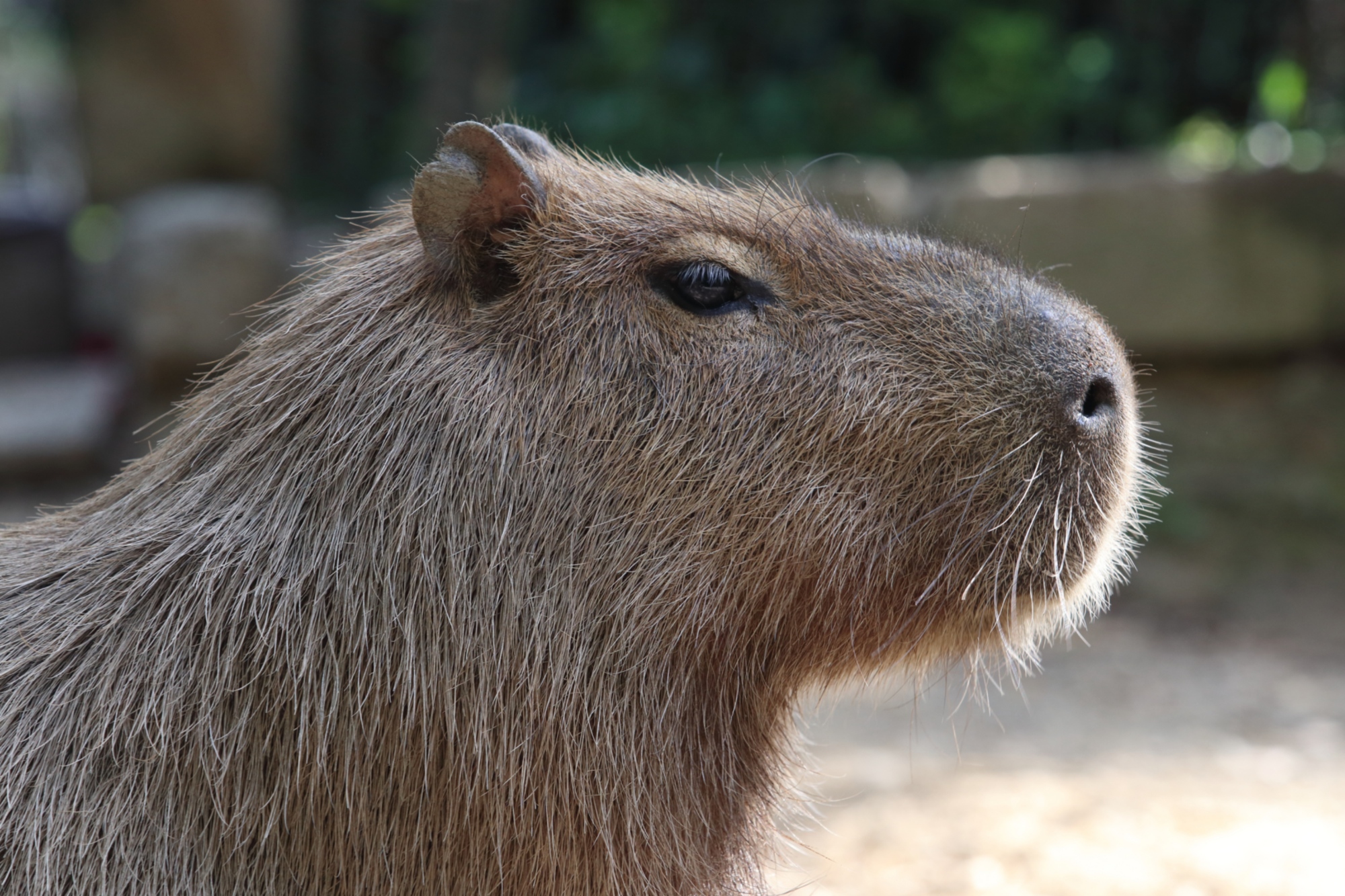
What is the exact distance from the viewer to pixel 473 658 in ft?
6.02

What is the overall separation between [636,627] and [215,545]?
0.65 meters

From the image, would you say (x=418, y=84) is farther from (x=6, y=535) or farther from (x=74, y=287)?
(x=6, y=535)

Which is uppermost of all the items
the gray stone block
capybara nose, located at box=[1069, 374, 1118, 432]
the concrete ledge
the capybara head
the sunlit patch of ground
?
the concrete ledge

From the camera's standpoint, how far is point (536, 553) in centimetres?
185

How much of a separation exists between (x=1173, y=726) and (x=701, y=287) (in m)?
3.62

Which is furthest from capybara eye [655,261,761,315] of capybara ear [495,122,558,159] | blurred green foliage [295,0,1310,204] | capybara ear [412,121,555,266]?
blurred green foliage [295,0,1310,204]

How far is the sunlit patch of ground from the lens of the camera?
129 inches

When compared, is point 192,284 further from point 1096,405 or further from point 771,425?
point 1096,405

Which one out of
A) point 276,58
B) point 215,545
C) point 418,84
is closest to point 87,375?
point 276,58

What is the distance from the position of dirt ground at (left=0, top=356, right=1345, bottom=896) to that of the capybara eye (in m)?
0.71

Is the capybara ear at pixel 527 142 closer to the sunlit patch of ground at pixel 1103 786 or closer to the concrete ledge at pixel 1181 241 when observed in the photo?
the sunlit patch of ground at pixel 1103 786

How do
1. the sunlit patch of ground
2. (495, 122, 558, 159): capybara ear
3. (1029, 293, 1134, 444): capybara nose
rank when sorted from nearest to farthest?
(1029, 293, 1134, 444): capybara nose < (495, 122, 558, 159): capybara ear < the sunlit patch of ground

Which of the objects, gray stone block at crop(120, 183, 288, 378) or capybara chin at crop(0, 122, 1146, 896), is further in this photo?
gray stone block at crop(120, 183, 288, 378)

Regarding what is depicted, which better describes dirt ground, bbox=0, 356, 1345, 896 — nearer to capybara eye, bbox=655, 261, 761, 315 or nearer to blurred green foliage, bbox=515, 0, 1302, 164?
capybara eye, bbox=655, 261, 761, 315
